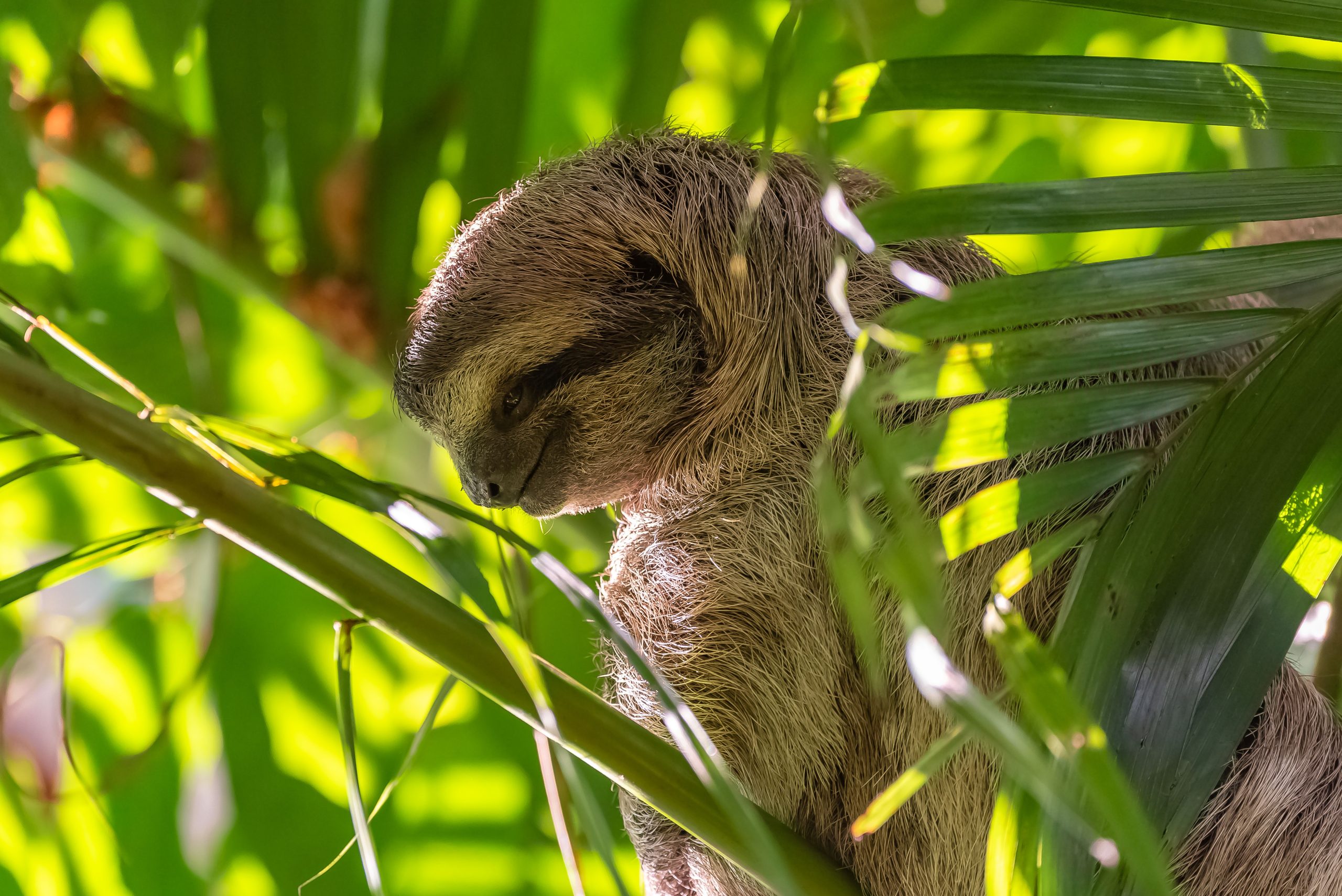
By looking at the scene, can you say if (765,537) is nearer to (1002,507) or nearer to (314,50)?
(1002,507)

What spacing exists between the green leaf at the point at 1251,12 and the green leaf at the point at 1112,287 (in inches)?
4.7

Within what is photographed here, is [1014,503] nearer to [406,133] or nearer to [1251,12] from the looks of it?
[1251,12]

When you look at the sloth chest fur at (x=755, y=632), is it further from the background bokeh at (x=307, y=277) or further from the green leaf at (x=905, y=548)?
the green leaf at (x=905, y=548)

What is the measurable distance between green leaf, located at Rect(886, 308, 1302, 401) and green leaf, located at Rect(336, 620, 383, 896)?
0.39 metres

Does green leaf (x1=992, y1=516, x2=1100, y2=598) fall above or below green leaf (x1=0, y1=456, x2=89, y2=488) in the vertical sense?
below

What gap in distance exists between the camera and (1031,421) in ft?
1.89

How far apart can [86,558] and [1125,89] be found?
0.70m

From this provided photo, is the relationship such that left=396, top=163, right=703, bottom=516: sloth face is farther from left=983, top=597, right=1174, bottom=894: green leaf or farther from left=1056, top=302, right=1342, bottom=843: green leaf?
left=983, top=597, right=1174, bottom=894: green leaf

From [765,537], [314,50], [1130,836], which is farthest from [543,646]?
[1130,836]

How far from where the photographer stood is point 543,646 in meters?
1.67

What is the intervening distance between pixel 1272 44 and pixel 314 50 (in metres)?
1.34

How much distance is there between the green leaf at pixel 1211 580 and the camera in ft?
2.01

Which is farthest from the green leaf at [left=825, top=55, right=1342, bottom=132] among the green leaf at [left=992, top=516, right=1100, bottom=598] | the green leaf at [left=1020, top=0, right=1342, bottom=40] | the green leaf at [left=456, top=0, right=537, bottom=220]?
the green leaf at [left=456, top=0, right=537, bottom=220]

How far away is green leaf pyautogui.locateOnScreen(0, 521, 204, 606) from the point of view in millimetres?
643
